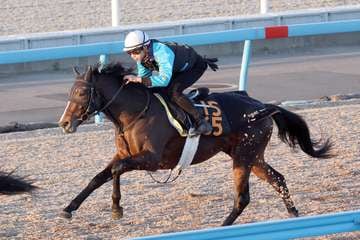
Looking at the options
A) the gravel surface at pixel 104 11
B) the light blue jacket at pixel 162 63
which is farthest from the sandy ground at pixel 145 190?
the gravel surface at pixel 104 11

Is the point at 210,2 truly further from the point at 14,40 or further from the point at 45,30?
the point at 14,40

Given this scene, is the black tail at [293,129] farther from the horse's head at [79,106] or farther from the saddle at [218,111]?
the horse's head at [79,106]

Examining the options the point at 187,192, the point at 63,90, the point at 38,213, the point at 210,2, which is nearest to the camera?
the point at 38,213

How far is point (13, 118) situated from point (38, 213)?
4936mm

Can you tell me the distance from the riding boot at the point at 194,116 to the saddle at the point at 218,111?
0.10 feet

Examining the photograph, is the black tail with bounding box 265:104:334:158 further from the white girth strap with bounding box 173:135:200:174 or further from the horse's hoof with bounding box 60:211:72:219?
the horse's hoof with bounding box 60:211:72:219

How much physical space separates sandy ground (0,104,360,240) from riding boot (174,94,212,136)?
651 mm

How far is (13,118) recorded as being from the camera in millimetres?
13289

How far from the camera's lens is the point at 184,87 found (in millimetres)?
8094

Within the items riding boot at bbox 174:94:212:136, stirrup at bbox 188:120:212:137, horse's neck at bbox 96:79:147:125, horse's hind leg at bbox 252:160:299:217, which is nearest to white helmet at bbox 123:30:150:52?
horse's neck at bbox 96:79:147:125

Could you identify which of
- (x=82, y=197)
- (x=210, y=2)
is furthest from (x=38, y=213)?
(x=210, y=2)

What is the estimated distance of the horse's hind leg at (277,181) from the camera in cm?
820

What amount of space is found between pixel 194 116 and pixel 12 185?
134cm

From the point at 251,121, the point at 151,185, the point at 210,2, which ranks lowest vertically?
the point at 210,2
